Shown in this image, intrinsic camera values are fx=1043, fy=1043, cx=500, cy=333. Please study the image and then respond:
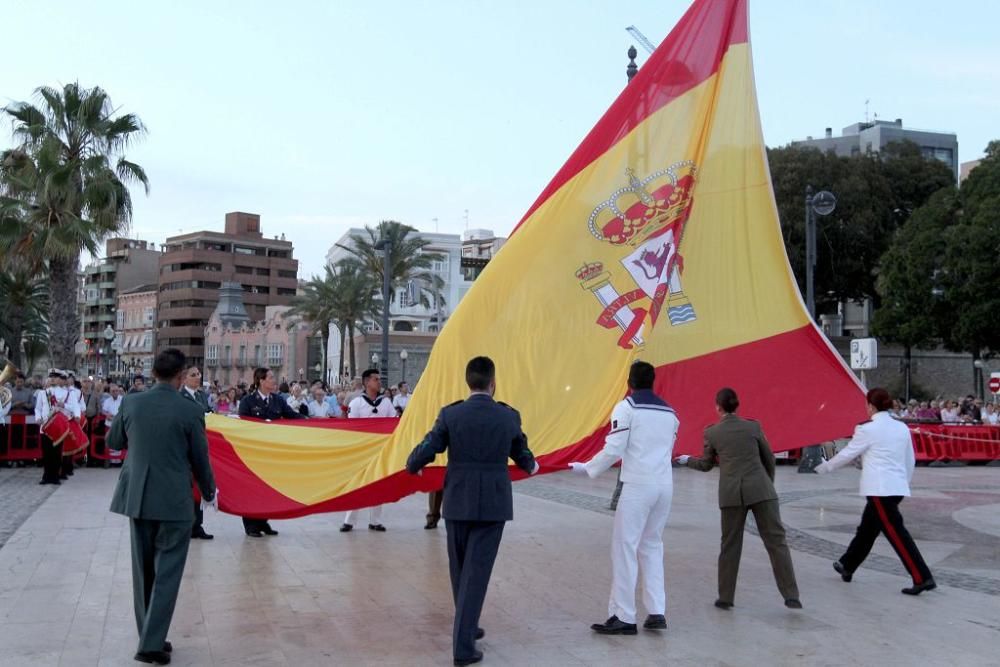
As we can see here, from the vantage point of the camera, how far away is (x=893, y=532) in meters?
8.72

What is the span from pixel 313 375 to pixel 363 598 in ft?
274

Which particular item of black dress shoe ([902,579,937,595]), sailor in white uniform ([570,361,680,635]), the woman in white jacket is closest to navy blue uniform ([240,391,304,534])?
sailor in white uniform ([570,361,680,635])

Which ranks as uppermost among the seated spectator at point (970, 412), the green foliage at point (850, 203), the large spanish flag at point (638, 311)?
the green foliage at point (850, 203)

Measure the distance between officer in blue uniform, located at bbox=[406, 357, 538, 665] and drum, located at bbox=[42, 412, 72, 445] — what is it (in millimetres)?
12829

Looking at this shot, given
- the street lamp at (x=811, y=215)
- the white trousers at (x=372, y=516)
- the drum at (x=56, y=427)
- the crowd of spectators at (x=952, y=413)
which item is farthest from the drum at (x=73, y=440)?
the crowd of spectators at (x=952, y=413)

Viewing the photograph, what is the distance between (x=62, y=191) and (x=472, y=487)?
2379cm

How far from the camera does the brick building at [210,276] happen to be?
116m

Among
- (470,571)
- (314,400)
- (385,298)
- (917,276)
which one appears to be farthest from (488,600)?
(917,276)

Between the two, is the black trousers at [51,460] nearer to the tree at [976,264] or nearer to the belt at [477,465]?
the belt at [477,465]

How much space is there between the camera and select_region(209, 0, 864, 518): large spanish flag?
867cm

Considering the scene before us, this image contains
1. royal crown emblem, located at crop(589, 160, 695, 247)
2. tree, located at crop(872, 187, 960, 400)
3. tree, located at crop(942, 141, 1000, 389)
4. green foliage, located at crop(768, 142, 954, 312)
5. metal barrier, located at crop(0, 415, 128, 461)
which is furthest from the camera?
green foliage, located at crop(768, 142, 954, 312)

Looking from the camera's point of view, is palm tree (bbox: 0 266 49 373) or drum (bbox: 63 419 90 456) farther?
palm tree (bbox: 0 266 49 373)

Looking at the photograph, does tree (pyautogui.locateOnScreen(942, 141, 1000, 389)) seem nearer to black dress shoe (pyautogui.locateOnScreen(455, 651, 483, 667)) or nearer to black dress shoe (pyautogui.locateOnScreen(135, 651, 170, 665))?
black dress shoe (pyautogui.locateOnScreen(455, 651, 483, 667))

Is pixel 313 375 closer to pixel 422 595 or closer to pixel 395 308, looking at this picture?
pixel 395 308
